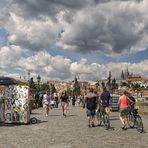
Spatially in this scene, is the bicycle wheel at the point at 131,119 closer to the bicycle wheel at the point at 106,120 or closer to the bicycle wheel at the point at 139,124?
the bicycle wheel at the point at 139,124

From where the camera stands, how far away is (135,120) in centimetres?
1791

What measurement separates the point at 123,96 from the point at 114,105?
1742cm

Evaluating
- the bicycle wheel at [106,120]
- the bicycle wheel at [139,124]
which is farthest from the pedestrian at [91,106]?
the bicycle wheel at [139,124]

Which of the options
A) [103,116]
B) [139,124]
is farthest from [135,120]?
[103,116]

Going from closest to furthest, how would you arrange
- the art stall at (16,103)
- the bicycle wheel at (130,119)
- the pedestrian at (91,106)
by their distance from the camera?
the bicycle wheel at (130,119), the pedestrian at (91,106), the art stall at (16,103)

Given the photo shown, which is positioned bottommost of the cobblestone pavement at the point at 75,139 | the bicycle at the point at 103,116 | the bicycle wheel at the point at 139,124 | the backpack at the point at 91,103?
the cobblestone pavement at the point at 75,139

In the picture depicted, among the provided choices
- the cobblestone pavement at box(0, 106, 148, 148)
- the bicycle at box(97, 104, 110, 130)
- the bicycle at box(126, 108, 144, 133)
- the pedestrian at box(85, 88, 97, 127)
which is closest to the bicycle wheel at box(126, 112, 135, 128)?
the bicycle at box(126, 108, 144, 133)

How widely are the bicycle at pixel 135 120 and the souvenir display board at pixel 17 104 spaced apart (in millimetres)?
5031

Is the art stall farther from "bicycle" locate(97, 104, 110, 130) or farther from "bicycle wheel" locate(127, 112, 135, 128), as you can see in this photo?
"bicycle wheel" locate(127, 112, 135, 128)

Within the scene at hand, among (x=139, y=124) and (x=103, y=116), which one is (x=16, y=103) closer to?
(x=103, y=116)

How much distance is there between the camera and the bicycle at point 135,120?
1738cm

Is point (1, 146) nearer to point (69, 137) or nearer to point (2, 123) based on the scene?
point (69, 137)

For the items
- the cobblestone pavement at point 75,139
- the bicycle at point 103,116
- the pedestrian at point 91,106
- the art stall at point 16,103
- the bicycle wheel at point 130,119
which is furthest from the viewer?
the art stall at point 16,103

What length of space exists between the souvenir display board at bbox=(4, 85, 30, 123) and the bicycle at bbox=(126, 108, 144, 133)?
5.03m
